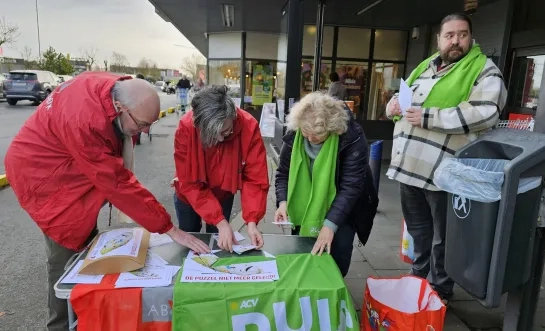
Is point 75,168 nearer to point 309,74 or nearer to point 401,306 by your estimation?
point 401,306

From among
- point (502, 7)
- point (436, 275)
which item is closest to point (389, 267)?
point (436, 275)

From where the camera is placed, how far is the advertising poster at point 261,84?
12.8 m

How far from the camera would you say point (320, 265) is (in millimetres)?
1817

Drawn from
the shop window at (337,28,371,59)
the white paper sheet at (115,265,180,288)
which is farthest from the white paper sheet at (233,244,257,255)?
the shop window at (337,28,371,59)

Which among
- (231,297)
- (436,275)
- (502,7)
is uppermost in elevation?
(502,7)

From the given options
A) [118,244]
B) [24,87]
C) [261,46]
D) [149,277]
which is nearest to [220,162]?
[118,244]

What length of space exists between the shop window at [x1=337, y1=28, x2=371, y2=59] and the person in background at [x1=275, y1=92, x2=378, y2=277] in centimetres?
933

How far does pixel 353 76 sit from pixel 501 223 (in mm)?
9957

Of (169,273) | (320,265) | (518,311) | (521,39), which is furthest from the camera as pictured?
(521,39)

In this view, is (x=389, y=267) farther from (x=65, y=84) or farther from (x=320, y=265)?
(x=65, y=84)

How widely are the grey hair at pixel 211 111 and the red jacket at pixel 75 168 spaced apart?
413mm

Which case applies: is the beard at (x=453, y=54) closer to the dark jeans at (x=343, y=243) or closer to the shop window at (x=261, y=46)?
the dark jeans at (x=343, y=243)

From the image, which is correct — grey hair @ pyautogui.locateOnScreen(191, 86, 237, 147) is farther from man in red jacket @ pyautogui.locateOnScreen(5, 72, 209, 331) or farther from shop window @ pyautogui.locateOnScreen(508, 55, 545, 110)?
shop window @ pyautogui.locateOnScreen(508, 55, 545, 110)

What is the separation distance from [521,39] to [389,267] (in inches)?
198
